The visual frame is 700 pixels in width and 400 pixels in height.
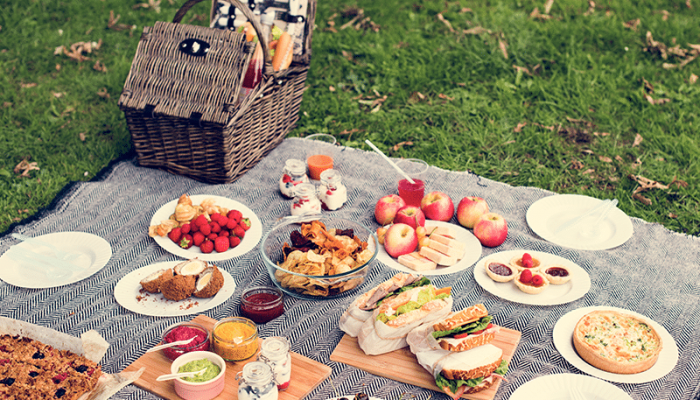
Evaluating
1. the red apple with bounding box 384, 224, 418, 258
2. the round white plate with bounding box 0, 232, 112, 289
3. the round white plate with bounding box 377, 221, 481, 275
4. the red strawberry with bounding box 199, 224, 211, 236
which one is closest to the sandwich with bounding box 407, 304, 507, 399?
the round white plate with bounding box 377, 221, 481, 275

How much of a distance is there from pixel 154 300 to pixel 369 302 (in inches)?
48.9

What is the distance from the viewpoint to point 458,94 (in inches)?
246

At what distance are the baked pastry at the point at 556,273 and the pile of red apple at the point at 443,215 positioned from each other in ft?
Answer: 1.42

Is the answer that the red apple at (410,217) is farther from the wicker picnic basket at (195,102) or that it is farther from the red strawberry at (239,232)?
the wicker picnic basket at (195,102)

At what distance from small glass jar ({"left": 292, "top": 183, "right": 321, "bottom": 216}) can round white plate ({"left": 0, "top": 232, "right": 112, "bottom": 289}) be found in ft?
4.07

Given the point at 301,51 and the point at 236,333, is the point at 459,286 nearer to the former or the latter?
the point at 236,333

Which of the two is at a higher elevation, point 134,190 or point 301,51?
point 301,51

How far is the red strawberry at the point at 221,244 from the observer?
12.3 feet

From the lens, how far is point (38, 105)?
5.92 m

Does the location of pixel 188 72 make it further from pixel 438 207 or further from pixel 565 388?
pixel 565 388

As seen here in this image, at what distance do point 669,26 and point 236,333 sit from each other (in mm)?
6428

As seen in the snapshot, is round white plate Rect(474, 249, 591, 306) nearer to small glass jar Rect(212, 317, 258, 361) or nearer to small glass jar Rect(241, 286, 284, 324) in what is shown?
small glass jar Rect(241, 286, 284, 324)

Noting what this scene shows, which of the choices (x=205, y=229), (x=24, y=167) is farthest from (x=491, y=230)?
(x=24, y=167)

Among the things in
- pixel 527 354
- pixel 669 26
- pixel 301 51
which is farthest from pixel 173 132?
pixel 669 26
